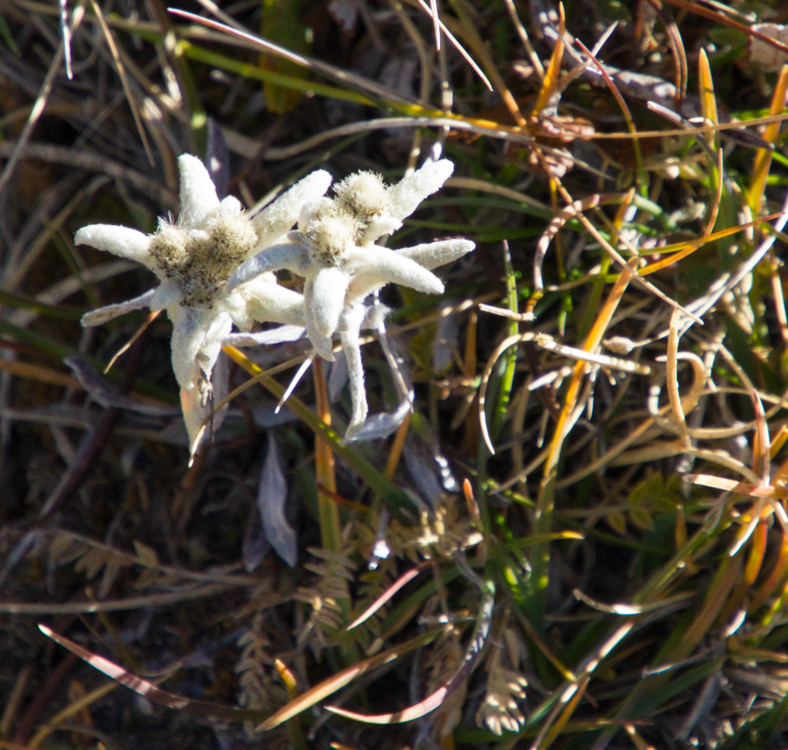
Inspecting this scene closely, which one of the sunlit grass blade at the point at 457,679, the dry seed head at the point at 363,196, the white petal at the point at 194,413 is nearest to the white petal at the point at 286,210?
the dry seed head at the point at 363,196

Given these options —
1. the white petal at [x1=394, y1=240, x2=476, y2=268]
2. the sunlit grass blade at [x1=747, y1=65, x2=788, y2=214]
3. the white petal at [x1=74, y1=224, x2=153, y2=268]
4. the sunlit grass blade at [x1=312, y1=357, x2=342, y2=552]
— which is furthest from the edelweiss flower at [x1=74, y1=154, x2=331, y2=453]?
the sunlit grass blade at [x1=747, y1=65, x2=788, y2=214]

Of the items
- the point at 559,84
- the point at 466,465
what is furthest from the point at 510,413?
the point at 559,84

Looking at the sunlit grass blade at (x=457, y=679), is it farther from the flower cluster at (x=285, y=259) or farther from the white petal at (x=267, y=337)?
the white petal at (x=267, y=337)

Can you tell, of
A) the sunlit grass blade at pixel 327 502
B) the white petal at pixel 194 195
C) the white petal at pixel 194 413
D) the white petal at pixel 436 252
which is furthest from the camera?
the sunlit grass blade at pixel 327 502

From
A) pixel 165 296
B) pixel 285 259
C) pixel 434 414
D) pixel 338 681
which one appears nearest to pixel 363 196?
pixel 285 259

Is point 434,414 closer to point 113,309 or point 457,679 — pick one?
point 457,679
